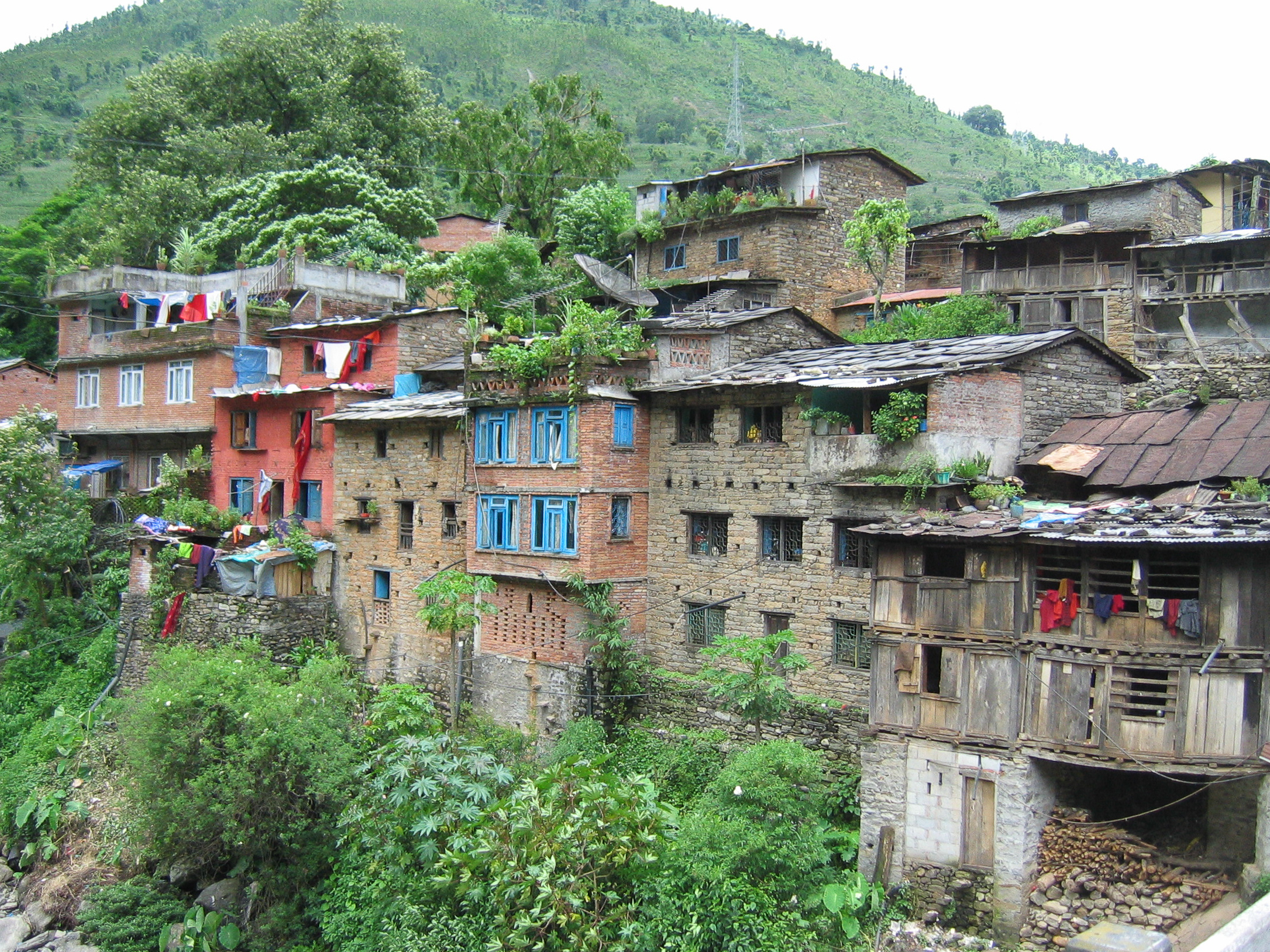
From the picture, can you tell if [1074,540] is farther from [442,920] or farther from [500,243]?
[500,243]

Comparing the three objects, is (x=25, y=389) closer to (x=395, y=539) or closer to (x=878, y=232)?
(x=395, y=539)

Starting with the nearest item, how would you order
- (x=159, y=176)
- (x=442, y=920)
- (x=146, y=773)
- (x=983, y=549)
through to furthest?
1. (x=983, y=549)
2. (x=442, y=920)
3. (x=146, y=773)
4. (x=159, y=176)

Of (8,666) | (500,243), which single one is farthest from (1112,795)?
(8,666)

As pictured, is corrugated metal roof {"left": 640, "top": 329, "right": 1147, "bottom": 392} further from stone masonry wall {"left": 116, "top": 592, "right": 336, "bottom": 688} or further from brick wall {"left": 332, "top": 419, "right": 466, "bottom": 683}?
stone masonry wall {"left": 116, "top": 592, "right": 336, "bottom": 688}

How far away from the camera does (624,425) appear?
77.4 ft

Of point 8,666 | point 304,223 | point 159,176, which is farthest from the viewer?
point 159,176

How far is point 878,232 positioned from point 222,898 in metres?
25.8

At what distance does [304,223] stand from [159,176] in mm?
8922

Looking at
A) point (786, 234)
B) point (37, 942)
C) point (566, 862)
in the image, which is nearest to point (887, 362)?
point (566, 862)

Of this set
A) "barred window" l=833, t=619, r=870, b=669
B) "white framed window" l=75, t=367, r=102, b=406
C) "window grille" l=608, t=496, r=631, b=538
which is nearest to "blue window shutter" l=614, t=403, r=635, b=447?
"window grille" l=608, t=496, r=631, b=538

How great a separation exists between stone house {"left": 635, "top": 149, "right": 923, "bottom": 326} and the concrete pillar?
21.2 meters

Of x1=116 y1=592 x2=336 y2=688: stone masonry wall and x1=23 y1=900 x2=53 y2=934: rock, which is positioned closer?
x1=23 y1=900 x2=53 y2=934: rock

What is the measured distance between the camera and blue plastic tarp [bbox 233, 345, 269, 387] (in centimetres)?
3291

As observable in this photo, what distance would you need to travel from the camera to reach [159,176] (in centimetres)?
4347
